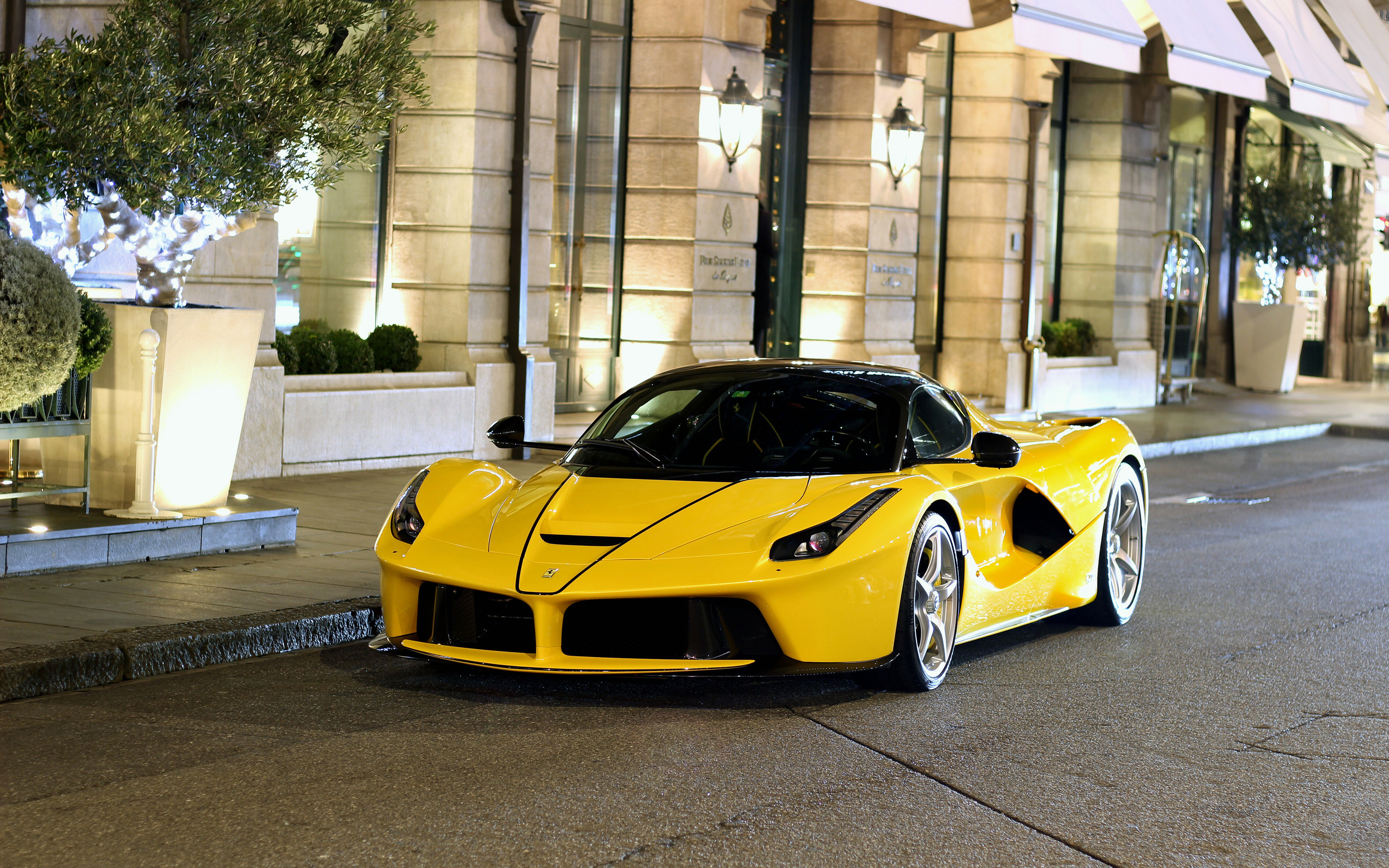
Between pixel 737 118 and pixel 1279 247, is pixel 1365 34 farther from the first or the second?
pixel 737 118

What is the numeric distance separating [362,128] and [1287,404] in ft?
68.3

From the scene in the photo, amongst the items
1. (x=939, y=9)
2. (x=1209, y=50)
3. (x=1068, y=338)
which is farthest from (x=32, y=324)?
(x=1068, y=338)

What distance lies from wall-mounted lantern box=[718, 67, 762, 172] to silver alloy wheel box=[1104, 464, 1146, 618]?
363 inches

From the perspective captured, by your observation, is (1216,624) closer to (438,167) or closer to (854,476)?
(854,476)

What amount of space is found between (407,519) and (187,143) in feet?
10.3

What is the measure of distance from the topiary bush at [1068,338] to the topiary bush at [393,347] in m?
12.3

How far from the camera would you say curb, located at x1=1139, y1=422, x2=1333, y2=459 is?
18.9 metres

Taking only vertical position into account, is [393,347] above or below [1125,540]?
above

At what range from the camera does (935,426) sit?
7410 millimetres

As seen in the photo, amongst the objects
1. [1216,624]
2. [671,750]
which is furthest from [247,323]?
[1216,624]

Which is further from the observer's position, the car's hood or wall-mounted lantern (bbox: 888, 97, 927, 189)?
wall-mounted lantern (bbox: 888, 97, 927, 189)

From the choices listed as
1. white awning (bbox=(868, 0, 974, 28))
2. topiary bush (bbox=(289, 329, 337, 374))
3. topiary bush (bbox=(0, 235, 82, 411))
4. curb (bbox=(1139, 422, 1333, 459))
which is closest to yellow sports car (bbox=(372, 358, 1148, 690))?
topiary bush (bbox=(0, 235, 82, 411))

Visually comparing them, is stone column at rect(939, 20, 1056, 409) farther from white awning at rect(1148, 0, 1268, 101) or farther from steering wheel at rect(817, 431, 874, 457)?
steering wheel at rect(817, 431, 874, 457)

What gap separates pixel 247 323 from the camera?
938cm
